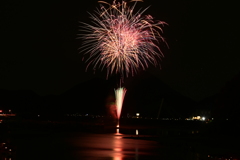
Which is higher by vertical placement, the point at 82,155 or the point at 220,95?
the point at 220,95

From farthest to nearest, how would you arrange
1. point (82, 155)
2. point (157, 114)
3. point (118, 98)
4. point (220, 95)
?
point (157, 114)
point (220, 95)
point (118, 98)
point (82, 155)

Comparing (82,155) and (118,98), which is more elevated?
(118,98)

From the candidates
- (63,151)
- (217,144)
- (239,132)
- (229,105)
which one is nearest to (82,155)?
(63,151)

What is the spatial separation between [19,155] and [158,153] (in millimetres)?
9077

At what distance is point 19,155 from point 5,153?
0.90 meters

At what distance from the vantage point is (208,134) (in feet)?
155

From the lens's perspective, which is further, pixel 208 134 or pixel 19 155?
pixel 208 134

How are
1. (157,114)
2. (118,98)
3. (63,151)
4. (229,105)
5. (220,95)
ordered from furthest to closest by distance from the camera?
(157,114) → (220,95) → (229,105) → (118,98) → (63,151)

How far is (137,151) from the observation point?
29.0 m

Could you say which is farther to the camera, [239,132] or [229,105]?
[229,105]

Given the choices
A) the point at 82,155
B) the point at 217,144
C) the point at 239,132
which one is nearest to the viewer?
the point at 82,155

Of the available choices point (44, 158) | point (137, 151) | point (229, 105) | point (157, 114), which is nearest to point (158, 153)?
point (137, 151)

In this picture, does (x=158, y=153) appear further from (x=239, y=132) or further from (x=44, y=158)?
(x=239, y=132)

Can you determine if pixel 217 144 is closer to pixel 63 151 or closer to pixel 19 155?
pixel 63 151
